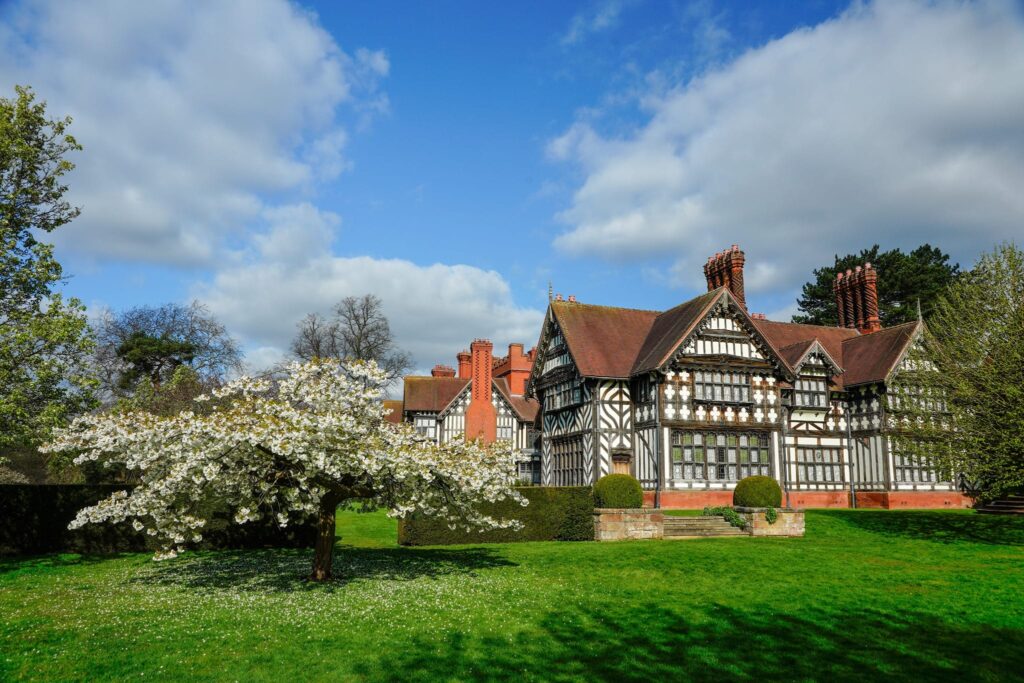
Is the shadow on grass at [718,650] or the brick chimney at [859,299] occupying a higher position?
the brick chimney at [859,299]

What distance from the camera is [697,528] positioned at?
23.8 metres

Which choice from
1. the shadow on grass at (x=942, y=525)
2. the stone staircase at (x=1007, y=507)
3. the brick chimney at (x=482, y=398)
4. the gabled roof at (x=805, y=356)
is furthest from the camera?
the brick chimney at (x=482, y=398)

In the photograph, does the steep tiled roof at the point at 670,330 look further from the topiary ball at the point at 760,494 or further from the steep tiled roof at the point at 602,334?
the topiary ball at the point at 760,494

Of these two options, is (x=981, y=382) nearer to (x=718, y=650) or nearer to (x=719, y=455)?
(x=719, y=455)

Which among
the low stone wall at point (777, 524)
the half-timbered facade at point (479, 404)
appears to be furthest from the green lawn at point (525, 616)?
the half-timbered facade at point (479, 404)

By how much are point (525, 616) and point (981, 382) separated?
61.3 ft

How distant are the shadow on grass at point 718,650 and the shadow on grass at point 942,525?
46.7 feet

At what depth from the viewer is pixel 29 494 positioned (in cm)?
2002

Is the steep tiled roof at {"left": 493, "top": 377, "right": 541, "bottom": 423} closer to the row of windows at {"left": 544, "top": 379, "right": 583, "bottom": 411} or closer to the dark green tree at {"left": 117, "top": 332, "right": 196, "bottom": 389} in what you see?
the row of windows at {"left": 544, "top": 379, "right": 583, "bottom": 411}

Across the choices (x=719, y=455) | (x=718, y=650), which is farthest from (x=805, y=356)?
(x=718, y=650)

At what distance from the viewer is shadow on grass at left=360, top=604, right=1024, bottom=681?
8.48 meters

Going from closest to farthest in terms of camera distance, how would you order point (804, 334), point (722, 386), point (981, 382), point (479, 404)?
point (981, 382) → point (722, 386) → point (804, 334) → point (479, 404)

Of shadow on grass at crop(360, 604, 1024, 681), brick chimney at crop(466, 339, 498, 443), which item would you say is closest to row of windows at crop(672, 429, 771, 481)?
brick chimney at crop(466, 339, 498, 443)

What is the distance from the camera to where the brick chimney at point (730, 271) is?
35.2 m
